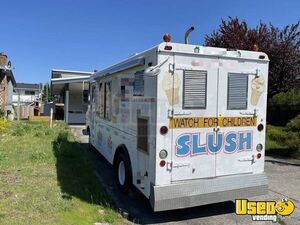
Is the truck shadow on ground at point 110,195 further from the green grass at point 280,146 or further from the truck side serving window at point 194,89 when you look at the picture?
the green grass at point 280,146

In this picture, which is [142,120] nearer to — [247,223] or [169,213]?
[169,213]

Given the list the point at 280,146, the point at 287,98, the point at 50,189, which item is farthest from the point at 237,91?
the point at 287,98

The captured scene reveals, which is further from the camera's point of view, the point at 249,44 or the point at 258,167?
the point at 249,44

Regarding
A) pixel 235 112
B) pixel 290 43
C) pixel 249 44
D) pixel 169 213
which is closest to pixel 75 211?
pixel 169 213

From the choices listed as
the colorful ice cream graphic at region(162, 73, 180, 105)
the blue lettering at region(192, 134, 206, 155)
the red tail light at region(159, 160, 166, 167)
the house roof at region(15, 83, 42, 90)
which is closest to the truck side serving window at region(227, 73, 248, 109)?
the blue lettering at region(192, 134, 206, 155)

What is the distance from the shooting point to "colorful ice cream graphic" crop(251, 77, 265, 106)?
6039 millimetres

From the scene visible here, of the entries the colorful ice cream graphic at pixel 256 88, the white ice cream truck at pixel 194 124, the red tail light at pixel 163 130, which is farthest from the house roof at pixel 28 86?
the red tail light at pixel 163 130

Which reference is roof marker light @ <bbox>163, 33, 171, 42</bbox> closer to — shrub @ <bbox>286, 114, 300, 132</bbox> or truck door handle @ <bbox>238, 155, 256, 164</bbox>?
truck door handle @ <bbox>238, 155, 256, 164</bbox>

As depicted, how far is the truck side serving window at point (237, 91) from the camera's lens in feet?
19.1

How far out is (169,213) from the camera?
19.4 feet

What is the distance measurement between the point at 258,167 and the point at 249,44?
13909 mm

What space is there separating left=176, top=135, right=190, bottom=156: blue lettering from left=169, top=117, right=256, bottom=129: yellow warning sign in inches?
7.7

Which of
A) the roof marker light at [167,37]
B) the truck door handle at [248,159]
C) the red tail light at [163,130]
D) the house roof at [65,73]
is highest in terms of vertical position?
the house roof at [65,73]

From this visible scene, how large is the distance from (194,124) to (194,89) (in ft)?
1.89
